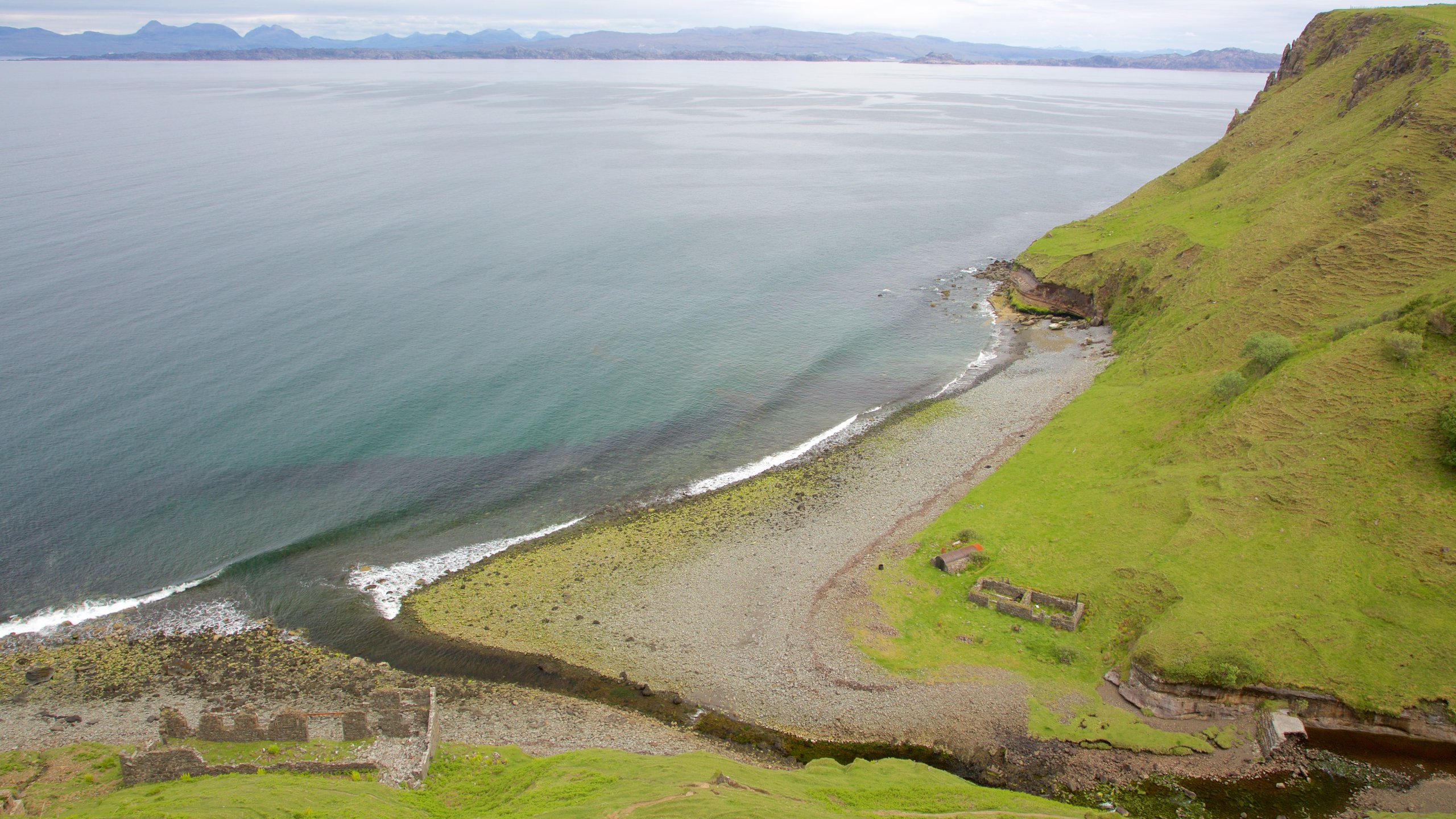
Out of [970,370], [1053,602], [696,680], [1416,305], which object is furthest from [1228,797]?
[970,370]

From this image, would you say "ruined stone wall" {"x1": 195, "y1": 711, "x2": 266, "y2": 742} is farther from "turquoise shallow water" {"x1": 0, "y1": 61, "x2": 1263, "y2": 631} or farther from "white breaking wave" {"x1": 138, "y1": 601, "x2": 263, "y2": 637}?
"turquoise shallow water" {"x1": 0, "y1": 61, "x2": 1263, "y2": 631}

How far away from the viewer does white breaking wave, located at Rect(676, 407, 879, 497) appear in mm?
61312

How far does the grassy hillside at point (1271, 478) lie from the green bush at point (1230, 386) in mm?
327

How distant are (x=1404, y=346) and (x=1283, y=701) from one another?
1085 inches

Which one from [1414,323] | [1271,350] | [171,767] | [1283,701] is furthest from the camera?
[1271,350]

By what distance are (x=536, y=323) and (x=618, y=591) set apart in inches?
2007

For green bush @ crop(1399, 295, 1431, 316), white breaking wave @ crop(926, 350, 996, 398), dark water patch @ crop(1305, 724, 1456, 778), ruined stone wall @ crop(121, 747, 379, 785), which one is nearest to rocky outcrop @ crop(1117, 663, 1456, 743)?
dark water patch @ crop(1305, 724, 1456, 778)

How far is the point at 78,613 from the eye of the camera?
47.3m

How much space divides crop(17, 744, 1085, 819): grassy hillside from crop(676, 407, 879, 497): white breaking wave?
27068 mm

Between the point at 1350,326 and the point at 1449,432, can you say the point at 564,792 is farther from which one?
the point at 1350,326

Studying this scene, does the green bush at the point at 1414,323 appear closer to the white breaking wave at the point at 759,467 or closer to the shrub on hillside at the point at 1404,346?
the shrub on hillside at the point at 1404,346

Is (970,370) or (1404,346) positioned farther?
(970,370)

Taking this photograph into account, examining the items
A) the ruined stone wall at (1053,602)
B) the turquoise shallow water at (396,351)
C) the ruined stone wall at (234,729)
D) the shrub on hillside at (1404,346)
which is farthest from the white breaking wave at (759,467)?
the shrub on hillside at (1404,346)

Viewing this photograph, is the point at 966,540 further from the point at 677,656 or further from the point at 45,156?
the point at 45,156
